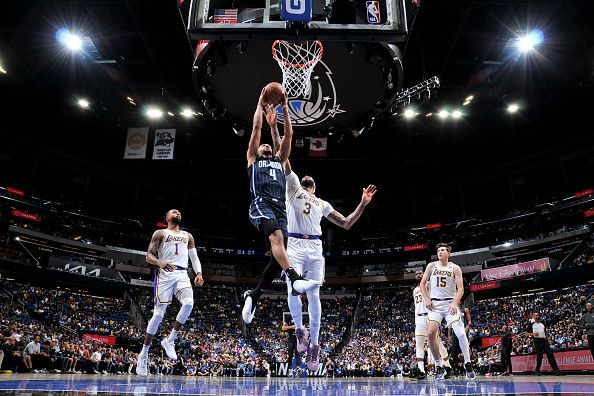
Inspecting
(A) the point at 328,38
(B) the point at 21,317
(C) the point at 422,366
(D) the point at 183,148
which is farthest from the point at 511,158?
(B) the point at 21,317

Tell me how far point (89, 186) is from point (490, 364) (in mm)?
29998

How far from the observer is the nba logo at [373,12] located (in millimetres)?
6414

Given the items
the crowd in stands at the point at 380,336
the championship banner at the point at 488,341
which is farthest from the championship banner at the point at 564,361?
the championship banner at the point at 488,341

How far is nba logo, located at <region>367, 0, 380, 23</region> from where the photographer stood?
6414mm

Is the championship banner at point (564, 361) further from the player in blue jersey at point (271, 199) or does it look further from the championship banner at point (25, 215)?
the championship banner at point (25, 215)

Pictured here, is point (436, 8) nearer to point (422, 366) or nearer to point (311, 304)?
point (422, 366)

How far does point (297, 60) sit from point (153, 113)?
1384cm

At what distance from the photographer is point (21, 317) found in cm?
2350

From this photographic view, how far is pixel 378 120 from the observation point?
74.3 ft

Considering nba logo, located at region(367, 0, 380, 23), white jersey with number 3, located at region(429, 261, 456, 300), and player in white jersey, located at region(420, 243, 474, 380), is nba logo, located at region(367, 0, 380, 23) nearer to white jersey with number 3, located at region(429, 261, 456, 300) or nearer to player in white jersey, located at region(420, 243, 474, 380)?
player in white jersey, located at region(420, 243, 474, 380)

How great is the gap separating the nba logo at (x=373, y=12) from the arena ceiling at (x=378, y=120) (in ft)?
15.6

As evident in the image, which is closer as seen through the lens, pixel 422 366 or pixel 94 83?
pixel 422 366

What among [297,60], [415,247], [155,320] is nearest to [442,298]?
[155,320]

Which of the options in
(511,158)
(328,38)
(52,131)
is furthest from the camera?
(511,158)
